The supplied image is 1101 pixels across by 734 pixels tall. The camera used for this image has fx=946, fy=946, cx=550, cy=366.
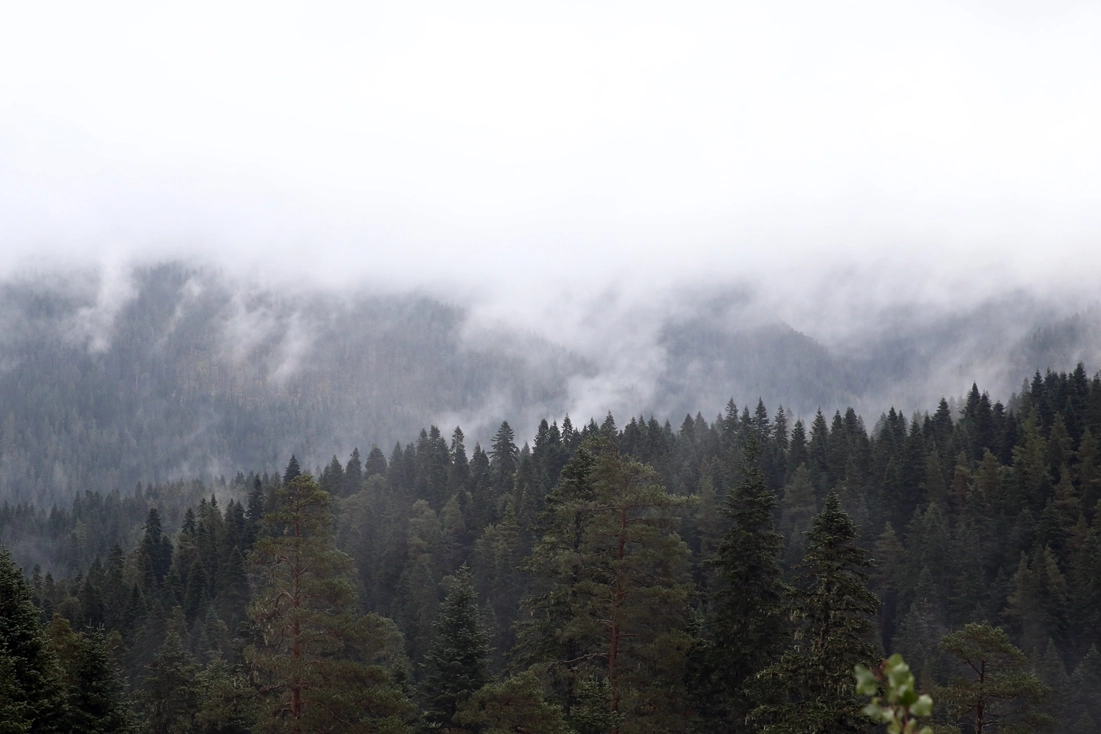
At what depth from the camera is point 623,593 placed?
40625 millimetres

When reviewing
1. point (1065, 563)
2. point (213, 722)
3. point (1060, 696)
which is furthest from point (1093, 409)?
point (213, 722)

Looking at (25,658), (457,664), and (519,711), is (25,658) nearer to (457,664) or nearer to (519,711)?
(519,711)

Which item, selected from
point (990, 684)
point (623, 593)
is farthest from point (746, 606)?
point (990, 684)

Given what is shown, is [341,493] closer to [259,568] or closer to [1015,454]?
[1015,454]

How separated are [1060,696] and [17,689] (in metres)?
67.9

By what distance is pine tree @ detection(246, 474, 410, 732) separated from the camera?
1395 inches

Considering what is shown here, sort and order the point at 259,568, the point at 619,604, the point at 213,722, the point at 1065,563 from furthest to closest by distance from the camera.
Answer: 1. the point at 1065,563
2. the point at 213,722
3. the point at 619,604
4. the point at 259,568

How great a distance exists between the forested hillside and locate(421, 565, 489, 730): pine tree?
113mm

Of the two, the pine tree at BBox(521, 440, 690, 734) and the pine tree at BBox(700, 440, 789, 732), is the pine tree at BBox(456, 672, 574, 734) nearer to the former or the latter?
the pine tree at BBox(521, 440, 690, 734)

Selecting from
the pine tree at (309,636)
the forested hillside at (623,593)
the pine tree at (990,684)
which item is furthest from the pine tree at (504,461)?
the pine tree at (309,636)

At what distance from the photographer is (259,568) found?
37.4 m

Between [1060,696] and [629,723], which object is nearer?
[629,723]

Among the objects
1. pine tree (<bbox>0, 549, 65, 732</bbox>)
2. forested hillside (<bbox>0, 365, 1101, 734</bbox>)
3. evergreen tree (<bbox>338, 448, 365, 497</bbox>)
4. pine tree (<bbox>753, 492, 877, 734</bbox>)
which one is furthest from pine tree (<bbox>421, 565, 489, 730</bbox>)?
evergreen tree (<bbox>338, 448, 365, 497</bbox>)

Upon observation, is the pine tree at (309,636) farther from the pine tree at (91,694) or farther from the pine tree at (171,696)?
the pine tree at (171,696)
